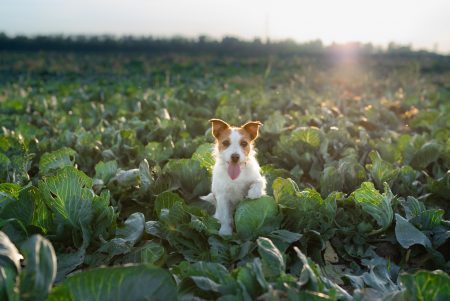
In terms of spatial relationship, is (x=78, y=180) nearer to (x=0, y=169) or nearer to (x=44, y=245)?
(x=44, y=245)

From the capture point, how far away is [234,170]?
10.3 feet

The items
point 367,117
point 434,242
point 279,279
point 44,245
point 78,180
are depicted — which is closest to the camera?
point 44,245

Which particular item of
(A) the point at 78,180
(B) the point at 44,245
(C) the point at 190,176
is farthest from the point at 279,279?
(C) the point at 190,176

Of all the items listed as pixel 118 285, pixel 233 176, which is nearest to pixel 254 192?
pixel 233 176

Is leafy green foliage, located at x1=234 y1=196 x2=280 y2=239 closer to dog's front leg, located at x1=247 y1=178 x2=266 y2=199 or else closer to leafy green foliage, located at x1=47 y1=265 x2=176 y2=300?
dog's front leg, located at x1=247 y1=178 x2=266 y2=199

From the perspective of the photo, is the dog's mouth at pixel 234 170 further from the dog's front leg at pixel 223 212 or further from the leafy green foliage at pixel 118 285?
the leafy green foliage at pixel 118 285

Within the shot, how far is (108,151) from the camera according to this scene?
484cm

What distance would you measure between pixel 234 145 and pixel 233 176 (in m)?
0.19

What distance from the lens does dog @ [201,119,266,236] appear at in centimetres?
313

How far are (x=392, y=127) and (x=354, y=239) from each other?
4.51 metres

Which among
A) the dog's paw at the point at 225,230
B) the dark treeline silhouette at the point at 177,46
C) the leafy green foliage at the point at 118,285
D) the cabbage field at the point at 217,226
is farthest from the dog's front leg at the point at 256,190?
the dark treeline silhouette at the point at 177,46

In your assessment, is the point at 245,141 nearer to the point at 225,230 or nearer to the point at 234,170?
the point at 234,170

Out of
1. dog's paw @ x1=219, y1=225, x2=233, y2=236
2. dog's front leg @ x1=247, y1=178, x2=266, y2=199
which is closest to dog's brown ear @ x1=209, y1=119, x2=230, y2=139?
dog's front leg @ x1=247, y1=178, x2=266, y2=199

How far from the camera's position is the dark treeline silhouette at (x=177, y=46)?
38031 millimetres
